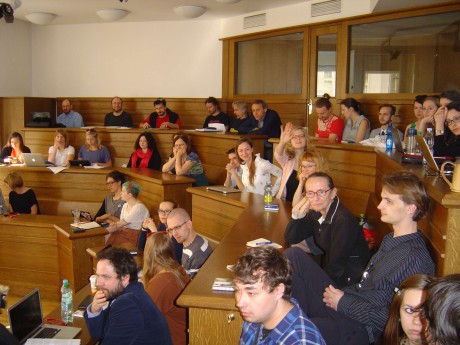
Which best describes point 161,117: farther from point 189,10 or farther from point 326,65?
point 326,65

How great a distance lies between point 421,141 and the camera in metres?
2.86

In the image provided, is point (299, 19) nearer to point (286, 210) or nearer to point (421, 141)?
point (286, 210)

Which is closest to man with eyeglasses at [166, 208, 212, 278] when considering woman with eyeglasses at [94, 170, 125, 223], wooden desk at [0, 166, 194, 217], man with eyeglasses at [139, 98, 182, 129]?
woman with eyeglasses at [94, 170, 125, 223]

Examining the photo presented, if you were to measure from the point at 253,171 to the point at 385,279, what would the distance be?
2.88 metres

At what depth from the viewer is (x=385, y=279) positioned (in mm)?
2201

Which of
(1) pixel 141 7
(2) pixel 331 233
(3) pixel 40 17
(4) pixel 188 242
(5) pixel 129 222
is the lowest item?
(5) pixel 129 222

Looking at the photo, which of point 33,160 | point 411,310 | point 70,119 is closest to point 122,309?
point 411,310

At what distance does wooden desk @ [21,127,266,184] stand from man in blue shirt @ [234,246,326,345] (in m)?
4.41

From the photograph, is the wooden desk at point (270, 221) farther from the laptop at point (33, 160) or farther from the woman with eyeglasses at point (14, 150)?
the woman with eyeglasses at point (14, 150)

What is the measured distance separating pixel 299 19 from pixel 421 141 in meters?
5.11

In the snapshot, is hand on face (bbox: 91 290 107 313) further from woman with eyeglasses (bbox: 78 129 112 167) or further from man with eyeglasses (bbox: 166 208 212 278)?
woman with eyeglasses (bbox: 78 129 112 167)

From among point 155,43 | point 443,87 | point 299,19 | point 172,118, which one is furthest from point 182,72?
point 443,87

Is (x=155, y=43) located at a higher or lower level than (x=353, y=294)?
higher

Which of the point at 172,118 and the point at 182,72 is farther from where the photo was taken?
the point at 182,72
